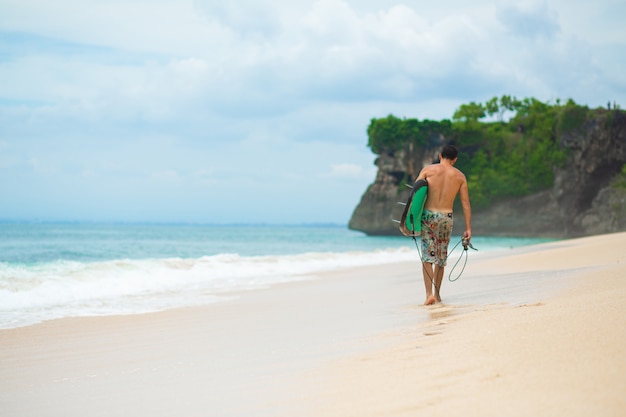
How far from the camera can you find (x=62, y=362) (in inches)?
173

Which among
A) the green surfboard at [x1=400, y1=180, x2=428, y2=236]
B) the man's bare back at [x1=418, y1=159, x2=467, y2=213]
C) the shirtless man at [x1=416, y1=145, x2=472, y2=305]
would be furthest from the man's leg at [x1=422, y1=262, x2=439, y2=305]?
the man's bare back at [x1=418, y1=159, x2=467, y2=213]

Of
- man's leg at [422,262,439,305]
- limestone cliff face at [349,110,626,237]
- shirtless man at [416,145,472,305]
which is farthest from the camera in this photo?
limestone cliff face at [349,110,626,237]

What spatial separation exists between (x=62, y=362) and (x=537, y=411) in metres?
3.42

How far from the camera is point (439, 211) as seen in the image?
6.41 m

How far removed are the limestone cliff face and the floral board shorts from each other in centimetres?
4916

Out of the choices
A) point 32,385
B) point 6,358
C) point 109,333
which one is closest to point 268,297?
point 109,333

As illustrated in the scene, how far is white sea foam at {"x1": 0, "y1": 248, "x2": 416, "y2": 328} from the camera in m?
7.61

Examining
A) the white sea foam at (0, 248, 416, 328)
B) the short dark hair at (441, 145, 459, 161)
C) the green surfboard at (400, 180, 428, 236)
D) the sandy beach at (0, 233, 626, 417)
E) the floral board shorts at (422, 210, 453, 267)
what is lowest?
the white sea foam at (0, 248, 416, 328)

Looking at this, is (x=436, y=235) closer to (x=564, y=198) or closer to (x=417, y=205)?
(x=417, y=205)

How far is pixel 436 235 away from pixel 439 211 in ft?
0.85

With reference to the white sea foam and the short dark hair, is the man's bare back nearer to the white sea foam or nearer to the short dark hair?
the short dark hair

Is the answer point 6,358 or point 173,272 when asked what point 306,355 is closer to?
point 6,358

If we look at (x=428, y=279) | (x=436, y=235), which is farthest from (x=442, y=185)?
(x=428, y=279)

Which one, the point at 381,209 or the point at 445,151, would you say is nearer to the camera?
the point at 445,151
